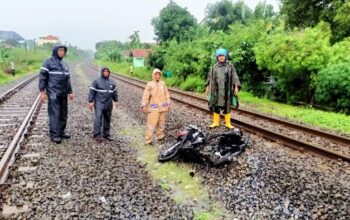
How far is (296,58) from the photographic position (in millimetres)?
13391

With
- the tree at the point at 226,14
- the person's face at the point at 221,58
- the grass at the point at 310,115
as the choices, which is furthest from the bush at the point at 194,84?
the tree at the point at 226,14

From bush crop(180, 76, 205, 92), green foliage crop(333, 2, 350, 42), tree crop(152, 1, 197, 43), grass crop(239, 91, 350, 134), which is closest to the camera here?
grass crop(239, 91, 350, 134)

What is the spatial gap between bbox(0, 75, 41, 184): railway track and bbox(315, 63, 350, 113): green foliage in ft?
30.1

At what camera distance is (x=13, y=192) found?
508 centimetres

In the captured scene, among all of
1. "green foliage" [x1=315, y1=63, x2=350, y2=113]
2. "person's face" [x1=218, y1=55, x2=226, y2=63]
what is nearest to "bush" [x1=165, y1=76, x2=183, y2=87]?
"green foliage" [x1=315, y1=63, x2=350, y2=113]

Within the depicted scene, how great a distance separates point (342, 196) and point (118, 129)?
5953 mm

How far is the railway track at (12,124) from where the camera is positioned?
6438 mm

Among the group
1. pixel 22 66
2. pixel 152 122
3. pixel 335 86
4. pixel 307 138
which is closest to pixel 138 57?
pixel 22 66

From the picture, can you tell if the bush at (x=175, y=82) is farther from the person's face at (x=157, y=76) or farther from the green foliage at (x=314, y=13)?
the person's face at (x=157, y=76)

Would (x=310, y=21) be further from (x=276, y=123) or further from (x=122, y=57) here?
(x=122, y=57)

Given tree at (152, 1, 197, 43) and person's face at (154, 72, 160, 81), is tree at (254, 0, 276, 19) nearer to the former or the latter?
tree at (152, 1, 197, 43)

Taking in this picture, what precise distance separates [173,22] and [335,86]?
2537 centimetres

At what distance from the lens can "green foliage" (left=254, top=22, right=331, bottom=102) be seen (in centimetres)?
1323

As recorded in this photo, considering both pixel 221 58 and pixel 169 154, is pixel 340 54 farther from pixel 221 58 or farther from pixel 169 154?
pixel 169 154
